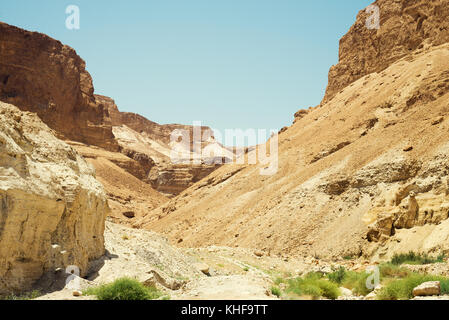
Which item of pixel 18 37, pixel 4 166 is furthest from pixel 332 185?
pixel 18 37

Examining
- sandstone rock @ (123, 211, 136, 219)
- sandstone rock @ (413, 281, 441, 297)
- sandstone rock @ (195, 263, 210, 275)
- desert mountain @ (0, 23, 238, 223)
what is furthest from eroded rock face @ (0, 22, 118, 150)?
sandstone rock @ (413, 281, 441, 297)

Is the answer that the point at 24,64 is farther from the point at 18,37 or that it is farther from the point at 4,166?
the point at 4,166

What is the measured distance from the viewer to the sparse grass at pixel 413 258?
52.1 ft

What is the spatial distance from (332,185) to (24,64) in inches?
2027

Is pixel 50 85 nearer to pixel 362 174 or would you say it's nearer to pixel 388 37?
pixel 388 37

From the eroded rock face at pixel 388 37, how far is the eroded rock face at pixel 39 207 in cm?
3549

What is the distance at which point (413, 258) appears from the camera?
54.6ft

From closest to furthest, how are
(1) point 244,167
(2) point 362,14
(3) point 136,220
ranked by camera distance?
(1) point 244,167 → (3) point 136,220 → (2) point 362,14

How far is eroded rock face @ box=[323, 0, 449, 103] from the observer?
3991cm

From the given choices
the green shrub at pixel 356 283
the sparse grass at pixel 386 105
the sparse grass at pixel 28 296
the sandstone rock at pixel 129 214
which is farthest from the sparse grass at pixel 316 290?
the sandstone rock at pixel 129 214

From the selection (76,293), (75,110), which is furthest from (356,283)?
(75,110)

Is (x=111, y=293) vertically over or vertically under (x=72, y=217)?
under

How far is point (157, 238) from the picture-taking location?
18984 mm

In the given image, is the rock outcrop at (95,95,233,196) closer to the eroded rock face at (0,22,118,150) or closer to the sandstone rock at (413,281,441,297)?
the eroded rock face at (0,22,118,150)
